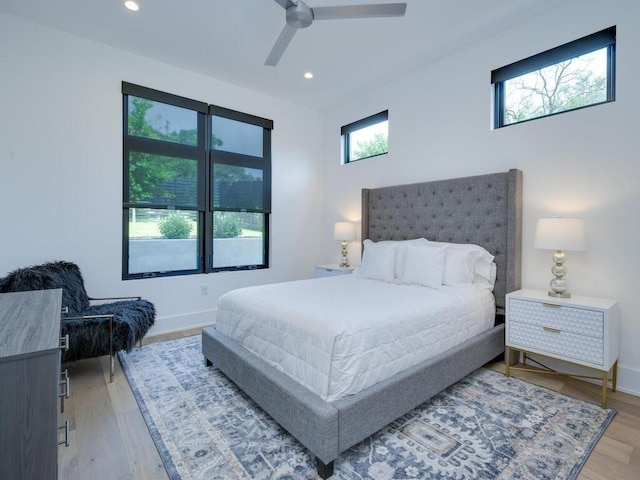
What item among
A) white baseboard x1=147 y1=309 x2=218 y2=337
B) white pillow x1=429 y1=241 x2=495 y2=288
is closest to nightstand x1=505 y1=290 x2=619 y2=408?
white pillow x1=429 y1=241 x2=495 y2=288

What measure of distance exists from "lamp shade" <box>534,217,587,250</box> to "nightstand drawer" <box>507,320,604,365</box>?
0.61 m

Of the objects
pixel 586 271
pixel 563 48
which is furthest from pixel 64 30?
pixel 586 271

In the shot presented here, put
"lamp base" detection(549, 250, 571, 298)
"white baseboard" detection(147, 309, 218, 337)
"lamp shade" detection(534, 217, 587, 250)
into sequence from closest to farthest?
1. "lamp shade" detection(534, 217, 587, 250)
2. "lamp base" detection(549, 250, 571, 298)
3. "white baseboard" detection(147, 309, 218, 337)

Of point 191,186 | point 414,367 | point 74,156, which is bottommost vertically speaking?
point 414,367

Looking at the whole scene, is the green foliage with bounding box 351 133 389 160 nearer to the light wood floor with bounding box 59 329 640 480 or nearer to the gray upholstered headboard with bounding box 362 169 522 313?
the gray upholstered headboard with bounding box 362 169 522 313

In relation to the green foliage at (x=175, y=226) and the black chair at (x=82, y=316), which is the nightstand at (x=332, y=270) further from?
the black chair at (x=82, y=316)

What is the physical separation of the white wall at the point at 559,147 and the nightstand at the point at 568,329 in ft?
0.81

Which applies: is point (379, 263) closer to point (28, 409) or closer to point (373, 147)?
point (373, 147)

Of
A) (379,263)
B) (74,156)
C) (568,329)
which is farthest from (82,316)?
(568,329)

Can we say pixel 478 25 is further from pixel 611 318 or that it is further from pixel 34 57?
pixel 34 57

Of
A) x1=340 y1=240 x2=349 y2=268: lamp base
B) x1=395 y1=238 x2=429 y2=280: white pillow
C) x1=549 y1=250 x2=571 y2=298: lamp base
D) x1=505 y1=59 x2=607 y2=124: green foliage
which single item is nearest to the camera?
x1=549 y1=250 x2=571 y2=298: lamp base

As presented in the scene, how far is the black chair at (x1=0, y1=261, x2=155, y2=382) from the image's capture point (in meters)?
2.26

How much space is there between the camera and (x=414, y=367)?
6.14 ft

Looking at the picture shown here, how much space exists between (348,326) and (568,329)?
1713 mm
